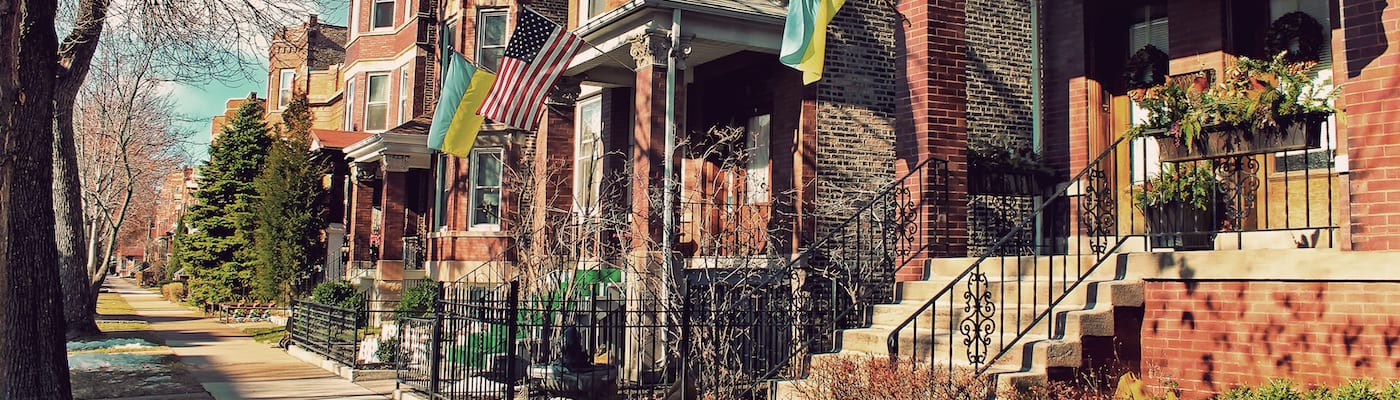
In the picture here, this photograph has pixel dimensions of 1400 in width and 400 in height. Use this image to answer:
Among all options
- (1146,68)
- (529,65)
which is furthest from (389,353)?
(1146,68)

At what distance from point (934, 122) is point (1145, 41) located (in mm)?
3142

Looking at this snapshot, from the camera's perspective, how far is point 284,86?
46.8 meters

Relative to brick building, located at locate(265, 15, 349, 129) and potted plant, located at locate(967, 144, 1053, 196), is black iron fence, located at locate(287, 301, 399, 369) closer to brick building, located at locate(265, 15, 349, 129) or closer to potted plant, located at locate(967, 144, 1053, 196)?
potted plant, located at locate(967, 144, 1053, 196)

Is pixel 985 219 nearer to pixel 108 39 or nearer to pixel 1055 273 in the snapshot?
pixel 1055 273

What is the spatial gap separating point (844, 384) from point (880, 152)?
8127mm

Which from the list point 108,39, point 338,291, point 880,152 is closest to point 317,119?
point 338,291

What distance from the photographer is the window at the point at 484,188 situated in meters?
23.1

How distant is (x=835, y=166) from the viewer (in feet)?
50.2

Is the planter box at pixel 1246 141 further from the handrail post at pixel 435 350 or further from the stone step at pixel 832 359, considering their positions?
the handrail post at pixel 435 350

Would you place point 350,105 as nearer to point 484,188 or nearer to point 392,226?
point 392,226

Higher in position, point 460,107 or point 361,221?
point 460,107

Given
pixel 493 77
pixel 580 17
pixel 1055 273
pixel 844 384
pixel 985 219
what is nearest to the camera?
pixel 844 384

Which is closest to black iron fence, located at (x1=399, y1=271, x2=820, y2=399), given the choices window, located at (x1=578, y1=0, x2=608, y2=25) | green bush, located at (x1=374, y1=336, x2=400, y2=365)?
green bush, located at (x1=374, y1=336, x2=400, y2=365)

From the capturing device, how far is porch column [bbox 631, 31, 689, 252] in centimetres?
1496
